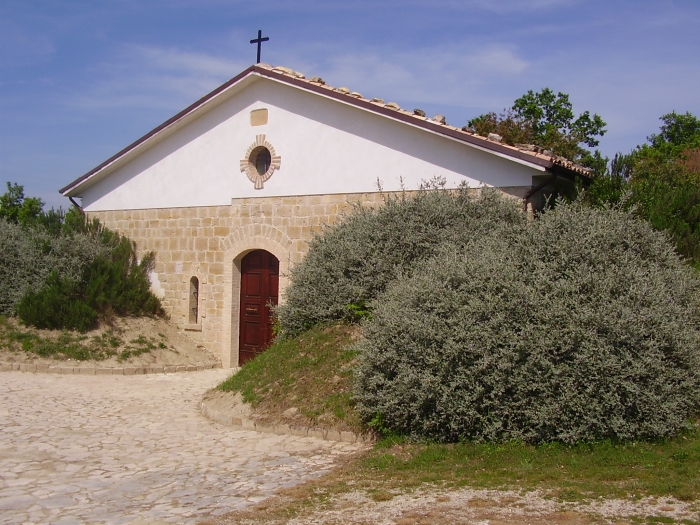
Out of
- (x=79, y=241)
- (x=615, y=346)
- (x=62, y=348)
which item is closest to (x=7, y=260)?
(x=79, y=241)

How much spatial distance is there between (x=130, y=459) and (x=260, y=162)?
7604 mm

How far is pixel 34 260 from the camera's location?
13.6m

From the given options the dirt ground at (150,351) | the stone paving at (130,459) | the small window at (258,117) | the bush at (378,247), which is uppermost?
the small window at (258,117)

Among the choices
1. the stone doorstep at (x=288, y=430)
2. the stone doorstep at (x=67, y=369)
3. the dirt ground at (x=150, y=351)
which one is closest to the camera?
the stone doorstep at (x=288, y=430)

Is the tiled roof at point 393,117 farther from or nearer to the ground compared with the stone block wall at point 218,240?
farther from the ground

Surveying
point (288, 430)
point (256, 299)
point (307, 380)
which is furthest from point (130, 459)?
point (256, 299)

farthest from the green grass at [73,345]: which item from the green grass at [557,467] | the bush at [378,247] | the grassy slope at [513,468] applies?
the green grass at [557,467]

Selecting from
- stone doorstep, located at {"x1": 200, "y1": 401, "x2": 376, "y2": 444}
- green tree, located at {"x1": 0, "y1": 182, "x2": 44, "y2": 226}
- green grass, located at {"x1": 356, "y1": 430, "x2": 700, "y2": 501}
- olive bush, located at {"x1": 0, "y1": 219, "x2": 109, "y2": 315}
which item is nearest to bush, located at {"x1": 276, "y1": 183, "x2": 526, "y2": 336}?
stone doorstep, located at {"x1": 200, "y1": 401, "x2": 376, "y2": 444}

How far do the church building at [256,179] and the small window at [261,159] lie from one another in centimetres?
2

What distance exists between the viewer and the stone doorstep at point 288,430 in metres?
7.42

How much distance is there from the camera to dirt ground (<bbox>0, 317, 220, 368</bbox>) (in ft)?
40.9

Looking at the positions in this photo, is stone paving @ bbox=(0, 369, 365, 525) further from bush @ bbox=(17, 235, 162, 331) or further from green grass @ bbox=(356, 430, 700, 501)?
bush @ bbox=(17, 235, 162, 331)

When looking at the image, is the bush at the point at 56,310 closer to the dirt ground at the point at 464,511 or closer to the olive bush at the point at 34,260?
the olive bush at the point at 34,260

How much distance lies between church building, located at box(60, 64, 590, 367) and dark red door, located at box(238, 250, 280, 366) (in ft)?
0.07
